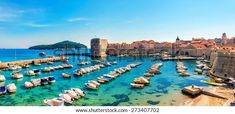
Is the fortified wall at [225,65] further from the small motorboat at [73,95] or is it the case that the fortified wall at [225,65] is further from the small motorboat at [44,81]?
the small motorboat at [44,81]

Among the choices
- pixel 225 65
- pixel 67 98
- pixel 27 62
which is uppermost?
pixel 225 65

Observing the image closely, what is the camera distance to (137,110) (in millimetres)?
2148

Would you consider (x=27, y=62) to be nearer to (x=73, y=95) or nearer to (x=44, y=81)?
(x=44, y=81)

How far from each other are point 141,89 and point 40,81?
244 centimetres

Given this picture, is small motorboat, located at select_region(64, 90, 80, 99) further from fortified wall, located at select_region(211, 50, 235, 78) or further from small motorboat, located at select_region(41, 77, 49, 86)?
fortified wall, located at select_region(211, 50, 235, 78)

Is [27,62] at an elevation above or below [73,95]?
above

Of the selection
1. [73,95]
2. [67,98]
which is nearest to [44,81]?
[73,95]

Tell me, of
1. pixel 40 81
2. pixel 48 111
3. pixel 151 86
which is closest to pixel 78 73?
pixel 40 81

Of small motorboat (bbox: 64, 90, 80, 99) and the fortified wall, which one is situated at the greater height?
the fortified wall

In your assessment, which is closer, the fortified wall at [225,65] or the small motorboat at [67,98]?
the small motorboat at [67,98]

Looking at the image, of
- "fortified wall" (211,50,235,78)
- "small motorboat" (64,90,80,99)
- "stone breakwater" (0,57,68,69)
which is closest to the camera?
"small motorboat" (64,90,80,99)

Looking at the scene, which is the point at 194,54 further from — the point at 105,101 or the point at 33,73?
the point at 105,101

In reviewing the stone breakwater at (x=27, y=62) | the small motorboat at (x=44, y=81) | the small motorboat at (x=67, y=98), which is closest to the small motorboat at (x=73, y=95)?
the small motorboat at (x=67, y=98)

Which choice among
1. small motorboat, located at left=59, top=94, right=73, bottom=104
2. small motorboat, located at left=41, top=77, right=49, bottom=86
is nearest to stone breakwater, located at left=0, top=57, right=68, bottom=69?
small motorboat, located at left=41, top=77, right=49, bottom=86
